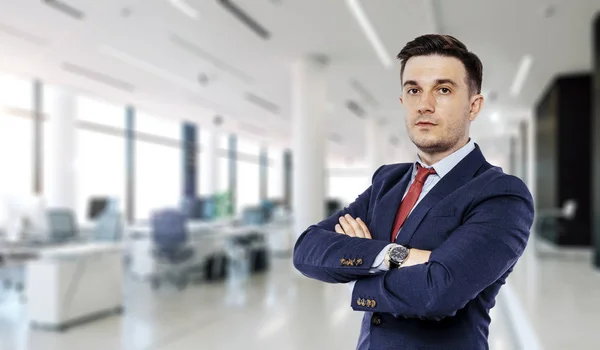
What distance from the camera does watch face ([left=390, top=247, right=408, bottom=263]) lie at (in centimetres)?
116

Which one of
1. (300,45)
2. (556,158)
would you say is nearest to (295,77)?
(300,45)

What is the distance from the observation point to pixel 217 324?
5.38m

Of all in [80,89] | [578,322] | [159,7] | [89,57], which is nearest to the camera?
[578,322]

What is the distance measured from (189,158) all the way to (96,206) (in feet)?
24.5

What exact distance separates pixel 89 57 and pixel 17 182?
357 centimetres

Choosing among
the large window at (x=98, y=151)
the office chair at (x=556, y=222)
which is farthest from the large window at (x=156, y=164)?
the office chair at (x=556, y=222)

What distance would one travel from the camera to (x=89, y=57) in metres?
8.77

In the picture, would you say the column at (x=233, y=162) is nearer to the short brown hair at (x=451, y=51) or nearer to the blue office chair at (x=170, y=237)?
the blue office chair at (x=170, y=237)

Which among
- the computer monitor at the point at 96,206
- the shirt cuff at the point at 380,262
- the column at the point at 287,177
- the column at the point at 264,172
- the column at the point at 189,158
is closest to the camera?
the shirt cuff at the point at 380,262

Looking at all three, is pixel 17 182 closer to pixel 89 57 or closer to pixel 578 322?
pixel 89 57

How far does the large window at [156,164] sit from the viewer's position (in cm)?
1436

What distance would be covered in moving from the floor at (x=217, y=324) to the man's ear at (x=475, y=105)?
2460mm

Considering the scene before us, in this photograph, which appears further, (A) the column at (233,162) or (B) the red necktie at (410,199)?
(A) the column at (233,162)

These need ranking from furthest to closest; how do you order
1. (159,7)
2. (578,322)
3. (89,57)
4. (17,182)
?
(17,182), (89,57), (159,7), (578,322)
